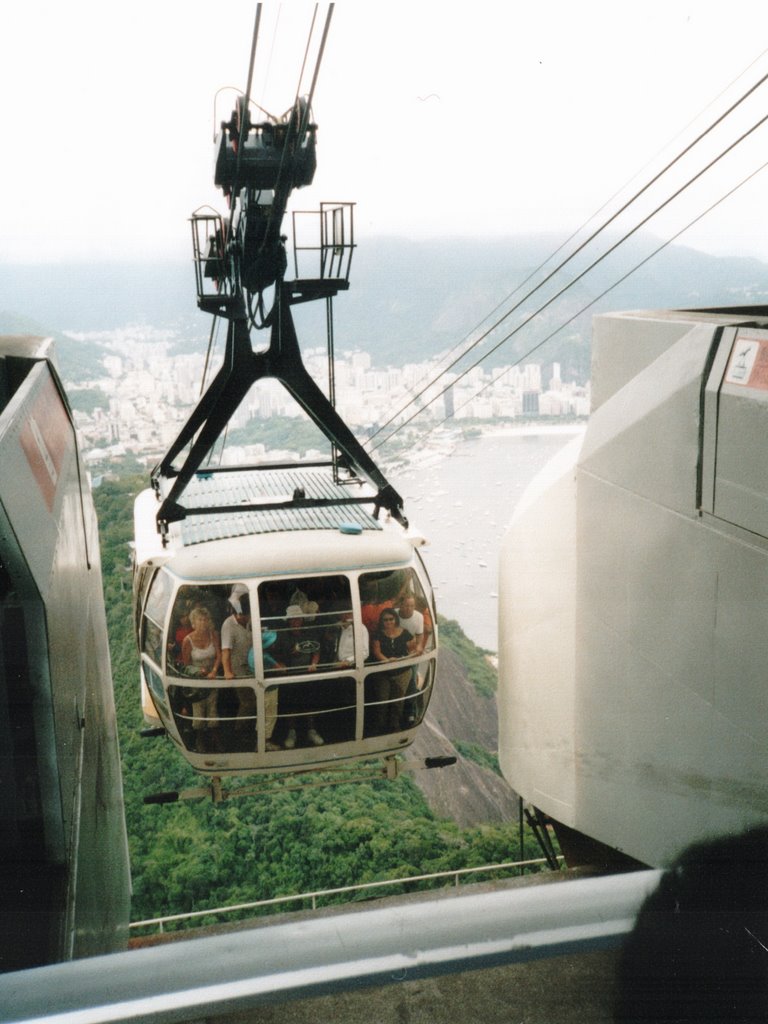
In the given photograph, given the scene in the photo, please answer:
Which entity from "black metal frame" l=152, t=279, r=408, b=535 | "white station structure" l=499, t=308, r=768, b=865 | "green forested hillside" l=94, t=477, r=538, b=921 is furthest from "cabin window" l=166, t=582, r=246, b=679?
"green forested hillside" l=94, t=477, r=538, b=921

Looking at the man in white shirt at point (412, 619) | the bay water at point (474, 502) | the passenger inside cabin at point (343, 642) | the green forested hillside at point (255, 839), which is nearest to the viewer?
the passenger inside cabin at point (343, 642)

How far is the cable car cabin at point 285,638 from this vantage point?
3643 mm

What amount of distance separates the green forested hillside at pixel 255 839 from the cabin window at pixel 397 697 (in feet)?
23.5

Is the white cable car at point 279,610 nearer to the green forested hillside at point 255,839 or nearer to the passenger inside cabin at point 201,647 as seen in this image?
the passenger inside cabin at point 201,647

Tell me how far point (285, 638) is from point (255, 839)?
41.4ft

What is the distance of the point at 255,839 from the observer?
48.8ft

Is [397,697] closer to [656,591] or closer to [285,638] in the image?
[285,638]

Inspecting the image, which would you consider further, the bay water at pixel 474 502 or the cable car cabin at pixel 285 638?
the bay water at pixel 474 502

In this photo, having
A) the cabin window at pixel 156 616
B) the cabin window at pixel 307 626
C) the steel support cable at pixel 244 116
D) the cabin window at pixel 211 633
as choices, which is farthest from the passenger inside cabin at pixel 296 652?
the steel support cable at pixel 244 116

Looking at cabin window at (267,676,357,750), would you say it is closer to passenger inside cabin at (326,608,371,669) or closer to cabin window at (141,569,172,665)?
passenger inside cabin at (326,608,371,669)

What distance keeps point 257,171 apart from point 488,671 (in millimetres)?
15529

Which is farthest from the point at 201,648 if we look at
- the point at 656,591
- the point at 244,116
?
the point at 244,116

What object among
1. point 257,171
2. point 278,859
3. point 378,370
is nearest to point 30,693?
point 257,171

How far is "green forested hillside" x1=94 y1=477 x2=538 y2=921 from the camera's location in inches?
494
